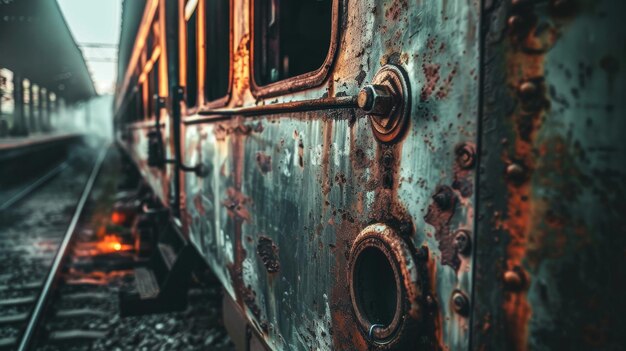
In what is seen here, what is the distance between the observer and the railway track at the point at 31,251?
14.5 feet

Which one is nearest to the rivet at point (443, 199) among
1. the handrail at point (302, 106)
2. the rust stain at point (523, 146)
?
the rust stain at point (523, 146)

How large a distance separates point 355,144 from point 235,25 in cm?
141

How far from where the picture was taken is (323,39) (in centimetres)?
252

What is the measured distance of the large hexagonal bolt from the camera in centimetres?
108

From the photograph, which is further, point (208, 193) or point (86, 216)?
point (86, 216)

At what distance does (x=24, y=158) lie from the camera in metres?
15.6

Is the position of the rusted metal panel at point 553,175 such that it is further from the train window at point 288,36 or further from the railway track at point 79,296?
the railway track at point 79,296

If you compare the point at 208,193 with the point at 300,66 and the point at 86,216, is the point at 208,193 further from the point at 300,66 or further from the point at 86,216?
the point at 86,216

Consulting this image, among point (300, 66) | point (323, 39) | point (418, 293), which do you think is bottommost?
point (418, 293)

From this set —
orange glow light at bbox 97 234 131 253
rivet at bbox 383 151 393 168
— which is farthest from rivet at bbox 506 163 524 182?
orange glow light at bbox 97 234 131 253

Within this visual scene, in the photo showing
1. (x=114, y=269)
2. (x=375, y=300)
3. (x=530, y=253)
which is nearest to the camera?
(x=530, y=253)

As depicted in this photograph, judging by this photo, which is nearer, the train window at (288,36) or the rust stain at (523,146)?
the rust stain at (523,146)

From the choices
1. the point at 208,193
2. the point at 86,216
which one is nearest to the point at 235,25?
the point at 208,193

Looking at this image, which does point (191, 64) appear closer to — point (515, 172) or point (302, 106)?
point (302, 106)
